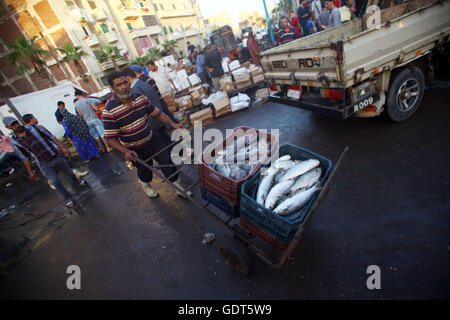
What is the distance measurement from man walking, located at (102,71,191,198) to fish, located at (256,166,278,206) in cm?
125

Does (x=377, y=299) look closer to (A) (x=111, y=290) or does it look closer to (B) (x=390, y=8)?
(A) (x=111, y=290)

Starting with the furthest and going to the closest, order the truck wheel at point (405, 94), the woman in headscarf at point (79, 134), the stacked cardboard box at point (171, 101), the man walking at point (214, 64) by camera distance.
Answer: the man walking at point (214, 64), the stacked cardboard box at point (171, 101), the woman in headscarf at point (79, 134), the truck wheel at point (405, 94)

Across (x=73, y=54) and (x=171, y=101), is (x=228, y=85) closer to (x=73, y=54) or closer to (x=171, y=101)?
(x=171, y=101)

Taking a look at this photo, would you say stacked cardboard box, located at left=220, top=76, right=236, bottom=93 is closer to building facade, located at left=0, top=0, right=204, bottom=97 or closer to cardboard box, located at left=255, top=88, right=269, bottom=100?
cardboard box, located at left=255, top=88, right=269, bottom=100

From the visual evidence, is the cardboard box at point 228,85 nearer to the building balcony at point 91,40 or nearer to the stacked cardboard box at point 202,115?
the stacked cardboard box at point 202,115

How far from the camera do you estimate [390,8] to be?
4668 mm

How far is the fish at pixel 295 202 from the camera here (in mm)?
1698

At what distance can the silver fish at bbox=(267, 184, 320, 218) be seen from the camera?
5.57 feet

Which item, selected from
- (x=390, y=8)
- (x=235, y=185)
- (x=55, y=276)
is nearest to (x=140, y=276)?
(x=55, y=276)

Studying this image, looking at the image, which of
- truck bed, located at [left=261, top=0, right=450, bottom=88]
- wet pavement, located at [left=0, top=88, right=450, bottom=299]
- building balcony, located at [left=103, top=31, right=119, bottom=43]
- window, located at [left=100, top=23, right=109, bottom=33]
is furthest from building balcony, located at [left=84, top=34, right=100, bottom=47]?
truck bed, located at [left=261, top=0, right=450, bottom=88]

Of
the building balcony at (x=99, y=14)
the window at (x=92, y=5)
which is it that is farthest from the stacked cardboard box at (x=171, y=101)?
the window at (x=92, y=5)

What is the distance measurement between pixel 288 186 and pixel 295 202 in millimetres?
224

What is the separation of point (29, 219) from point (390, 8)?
32.7ft

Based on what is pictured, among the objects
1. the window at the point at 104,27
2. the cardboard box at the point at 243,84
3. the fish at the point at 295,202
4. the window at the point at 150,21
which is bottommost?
the fish at the point at 295,202
